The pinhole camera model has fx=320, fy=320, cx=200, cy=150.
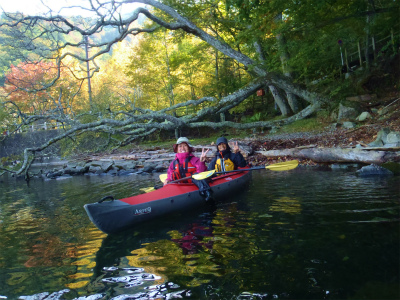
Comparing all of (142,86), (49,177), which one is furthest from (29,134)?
(49,177)

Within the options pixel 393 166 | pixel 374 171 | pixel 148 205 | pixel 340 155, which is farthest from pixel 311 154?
pixel 148 205

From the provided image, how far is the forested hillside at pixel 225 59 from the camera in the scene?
11.0m

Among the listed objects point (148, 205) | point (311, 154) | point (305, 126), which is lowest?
point (148, 205)

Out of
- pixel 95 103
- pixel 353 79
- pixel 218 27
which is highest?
pixel 218 27

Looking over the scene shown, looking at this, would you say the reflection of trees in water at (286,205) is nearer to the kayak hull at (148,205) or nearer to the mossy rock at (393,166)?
the kayak hull at (148,205)

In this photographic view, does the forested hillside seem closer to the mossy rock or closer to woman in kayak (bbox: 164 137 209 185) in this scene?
the mossy rock

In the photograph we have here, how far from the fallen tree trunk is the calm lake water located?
5.29 ft

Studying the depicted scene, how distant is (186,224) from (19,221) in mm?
3723

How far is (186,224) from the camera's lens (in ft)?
17.7

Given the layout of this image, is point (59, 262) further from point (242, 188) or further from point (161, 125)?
point (161, 125)

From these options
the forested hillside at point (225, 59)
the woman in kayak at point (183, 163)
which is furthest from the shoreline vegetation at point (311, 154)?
the woman in kayak at point (183, 163)

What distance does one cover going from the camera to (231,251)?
3867mm

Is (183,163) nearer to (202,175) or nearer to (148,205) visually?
(202,175)

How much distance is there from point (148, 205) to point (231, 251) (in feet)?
6.32
